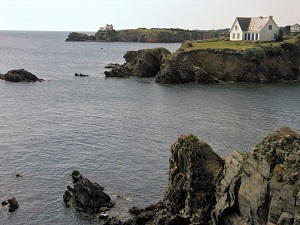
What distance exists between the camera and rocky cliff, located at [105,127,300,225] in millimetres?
29547

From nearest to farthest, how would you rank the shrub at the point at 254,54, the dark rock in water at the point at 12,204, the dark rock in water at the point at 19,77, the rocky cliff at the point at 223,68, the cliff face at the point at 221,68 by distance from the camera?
A: the dark rock in water at the point at 12,204 < the shrub at the point at 254,54 < the rocky cliff at the point at 223,68 < the cliff face at the point at 221,68 < the dark rock in water at the point at 19,77

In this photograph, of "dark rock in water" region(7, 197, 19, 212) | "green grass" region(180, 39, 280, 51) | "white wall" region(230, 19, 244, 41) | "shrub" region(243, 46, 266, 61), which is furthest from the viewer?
"white wall" region(230, 19, 244, 41)

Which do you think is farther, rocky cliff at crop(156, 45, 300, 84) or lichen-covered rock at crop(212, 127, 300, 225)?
rocky cliff at crop(156, 45, 300, 84)

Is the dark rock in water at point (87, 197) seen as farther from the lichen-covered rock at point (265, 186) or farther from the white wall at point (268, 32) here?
the white wall at point (268, 32)

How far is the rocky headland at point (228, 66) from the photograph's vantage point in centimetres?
12756

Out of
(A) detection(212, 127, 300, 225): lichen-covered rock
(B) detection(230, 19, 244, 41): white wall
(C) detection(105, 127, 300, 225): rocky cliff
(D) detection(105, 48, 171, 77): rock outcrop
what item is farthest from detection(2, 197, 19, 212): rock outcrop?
(B) detection(230, 19, 244, 41): white wall

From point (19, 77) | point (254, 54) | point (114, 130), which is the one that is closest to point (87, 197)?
point (114, 130)

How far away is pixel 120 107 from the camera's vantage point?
311 feet

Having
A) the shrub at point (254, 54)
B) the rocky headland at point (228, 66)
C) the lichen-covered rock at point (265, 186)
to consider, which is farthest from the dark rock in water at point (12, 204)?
the shrub at point (254, 54)

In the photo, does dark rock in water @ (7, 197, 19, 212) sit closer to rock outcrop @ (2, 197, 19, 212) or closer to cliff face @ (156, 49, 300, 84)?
rock outcrop @ (2, 197, 19, 212)

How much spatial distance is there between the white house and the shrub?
72.7 feet

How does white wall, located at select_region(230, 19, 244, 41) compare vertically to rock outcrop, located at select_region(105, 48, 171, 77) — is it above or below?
above

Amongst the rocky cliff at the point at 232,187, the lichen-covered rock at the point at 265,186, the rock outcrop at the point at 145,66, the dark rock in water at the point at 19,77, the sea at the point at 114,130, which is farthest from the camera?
the rock outcrop at the point at 145,66

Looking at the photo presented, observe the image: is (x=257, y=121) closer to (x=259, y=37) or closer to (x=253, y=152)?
(x=253, y=152)
